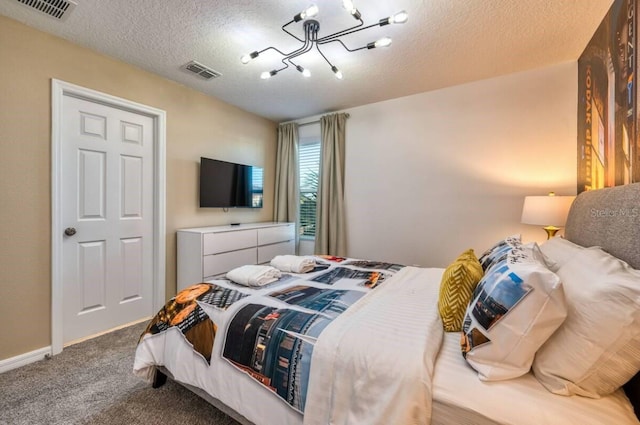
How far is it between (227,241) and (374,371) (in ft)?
7.97

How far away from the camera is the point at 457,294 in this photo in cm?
128

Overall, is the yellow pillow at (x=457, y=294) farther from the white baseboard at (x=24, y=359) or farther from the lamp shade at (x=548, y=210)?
the white baseboard at (x=24, y=359)

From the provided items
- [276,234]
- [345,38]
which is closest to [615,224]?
[345,38]

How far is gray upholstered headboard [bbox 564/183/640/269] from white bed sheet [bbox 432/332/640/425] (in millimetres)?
580

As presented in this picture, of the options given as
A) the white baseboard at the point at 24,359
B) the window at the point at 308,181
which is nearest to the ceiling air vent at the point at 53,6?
the white baseboard at the point at 24,359

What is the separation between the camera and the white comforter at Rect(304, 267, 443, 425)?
916mm

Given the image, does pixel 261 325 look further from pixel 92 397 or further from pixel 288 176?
pixel 288 176

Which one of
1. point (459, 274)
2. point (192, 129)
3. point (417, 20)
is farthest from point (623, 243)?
point (192, 129)

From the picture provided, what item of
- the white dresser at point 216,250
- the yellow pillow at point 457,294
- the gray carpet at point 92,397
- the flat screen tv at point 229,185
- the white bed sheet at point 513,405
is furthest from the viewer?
the flat screen tv at point 229,185

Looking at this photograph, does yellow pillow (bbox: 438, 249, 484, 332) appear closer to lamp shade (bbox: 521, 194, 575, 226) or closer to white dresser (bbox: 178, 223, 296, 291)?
lamp shade (bbox: 521, 194, 575, 226)

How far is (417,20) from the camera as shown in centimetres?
198

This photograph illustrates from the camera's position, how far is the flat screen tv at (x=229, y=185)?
10.8 ft

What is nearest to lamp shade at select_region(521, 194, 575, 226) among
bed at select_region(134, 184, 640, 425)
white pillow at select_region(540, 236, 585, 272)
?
bed at select_region(134, 184, 640, 425)

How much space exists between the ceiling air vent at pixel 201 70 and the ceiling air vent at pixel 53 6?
860 mm
